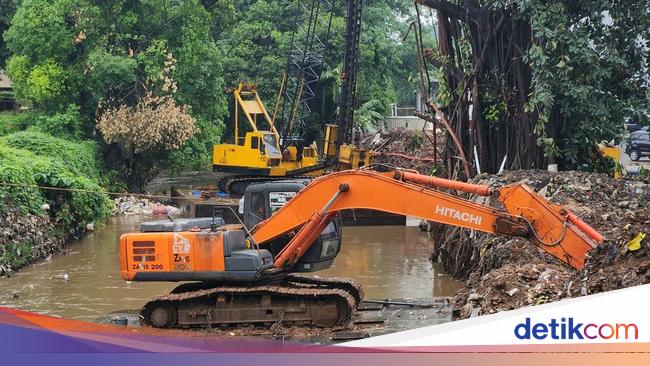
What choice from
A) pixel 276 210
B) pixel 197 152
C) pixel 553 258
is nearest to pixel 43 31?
pixel 197 152

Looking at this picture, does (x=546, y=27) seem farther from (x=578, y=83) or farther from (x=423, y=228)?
(x=423, y=228)

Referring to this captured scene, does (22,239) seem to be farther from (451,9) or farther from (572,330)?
(572,330)

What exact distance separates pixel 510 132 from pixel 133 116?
16.2 metres

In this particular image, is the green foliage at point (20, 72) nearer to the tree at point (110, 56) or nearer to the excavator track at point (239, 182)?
the tree at point (110, 56)

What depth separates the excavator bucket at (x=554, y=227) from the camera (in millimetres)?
11648

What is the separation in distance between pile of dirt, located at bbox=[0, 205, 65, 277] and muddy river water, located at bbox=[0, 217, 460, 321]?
0.24 meters

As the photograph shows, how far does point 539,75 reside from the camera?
20.2m

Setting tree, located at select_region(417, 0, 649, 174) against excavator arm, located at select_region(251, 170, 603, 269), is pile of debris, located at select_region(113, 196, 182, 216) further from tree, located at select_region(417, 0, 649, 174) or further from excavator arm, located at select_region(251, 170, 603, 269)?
excavator arm, located at select_region(251, 170, 603, 269)

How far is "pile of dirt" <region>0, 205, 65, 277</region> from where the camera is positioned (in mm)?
21000

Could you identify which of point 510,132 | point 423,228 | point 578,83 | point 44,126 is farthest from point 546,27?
point 44,126

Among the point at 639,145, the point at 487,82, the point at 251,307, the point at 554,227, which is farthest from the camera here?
the point at 639,145

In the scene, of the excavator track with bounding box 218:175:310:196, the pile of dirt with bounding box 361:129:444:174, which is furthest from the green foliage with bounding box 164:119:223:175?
the pile of dirt with bounding box 361:129:444:174

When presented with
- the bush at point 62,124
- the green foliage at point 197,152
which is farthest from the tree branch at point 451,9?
the bush at point 62,124

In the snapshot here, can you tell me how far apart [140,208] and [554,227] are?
2228 cm
